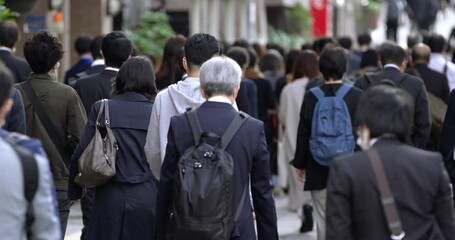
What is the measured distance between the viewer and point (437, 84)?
12.4 metres

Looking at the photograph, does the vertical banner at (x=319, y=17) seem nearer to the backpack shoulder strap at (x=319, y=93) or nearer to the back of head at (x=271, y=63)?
the back of head at (x=271, y=63)

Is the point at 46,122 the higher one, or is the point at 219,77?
the point at 219,77

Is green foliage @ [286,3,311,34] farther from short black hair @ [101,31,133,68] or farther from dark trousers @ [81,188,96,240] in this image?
dark trousers @ [81,188,96,240]

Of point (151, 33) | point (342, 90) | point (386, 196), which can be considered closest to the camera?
point (386, 196)

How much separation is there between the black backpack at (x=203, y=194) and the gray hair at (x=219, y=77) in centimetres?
43

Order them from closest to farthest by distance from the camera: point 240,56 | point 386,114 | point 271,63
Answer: point 386,114 < point 240,56 < point 271,63

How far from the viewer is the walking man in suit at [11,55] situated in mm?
11500

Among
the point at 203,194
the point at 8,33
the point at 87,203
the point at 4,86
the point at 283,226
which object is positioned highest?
the point at 8,33

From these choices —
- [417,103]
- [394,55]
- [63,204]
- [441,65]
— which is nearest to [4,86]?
[63,204]

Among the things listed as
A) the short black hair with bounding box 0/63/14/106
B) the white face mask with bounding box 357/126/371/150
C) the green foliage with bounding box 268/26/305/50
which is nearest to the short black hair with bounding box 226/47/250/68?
the white face mask with bounding box 357/126/371/150

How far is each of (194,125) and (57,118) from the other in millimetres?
2101

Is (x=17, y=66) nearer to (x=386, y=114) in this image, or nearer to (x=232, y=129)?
(x=232, y=129)

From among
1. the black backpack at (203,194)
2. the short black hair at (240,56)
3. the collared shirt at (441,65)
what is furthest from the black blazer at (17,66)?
the black backpack at (203,194)

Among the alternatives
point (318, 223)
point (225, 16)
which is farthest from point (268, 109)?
point (225, 16)
